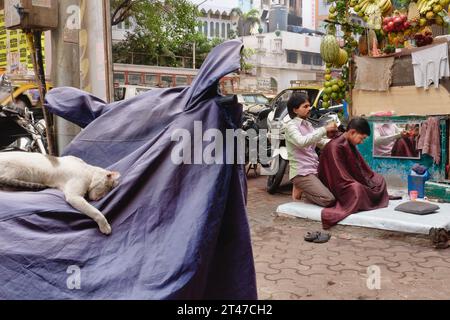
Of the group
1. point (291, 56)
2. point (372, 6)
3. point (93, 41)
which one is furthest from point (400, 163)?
point (291, 56)

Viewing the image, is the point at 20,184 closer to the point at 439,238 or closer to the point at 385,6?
the point at 439,238

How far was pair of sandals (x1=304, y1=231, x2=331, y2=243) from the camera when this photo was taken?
4.93 metres

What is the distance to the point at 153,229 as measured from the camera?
2271mm

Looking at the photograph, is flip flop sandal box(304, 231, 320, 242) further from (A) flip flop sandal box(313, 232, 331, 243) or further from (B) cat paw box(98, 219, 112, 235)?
(B) cat paw box(98, 219, 112, 235)

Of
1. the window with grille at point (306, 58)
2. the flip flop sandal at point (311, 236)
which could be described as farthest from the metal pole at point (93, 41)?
the window with grille at point (306, 58)

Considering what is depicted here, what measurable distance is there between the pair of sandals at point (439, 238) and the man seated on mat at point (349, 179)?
0.92 metres

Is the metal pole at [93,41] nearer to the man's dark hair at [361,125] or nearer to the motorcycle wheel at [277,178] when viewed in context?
the man's dark hair at [361,125]

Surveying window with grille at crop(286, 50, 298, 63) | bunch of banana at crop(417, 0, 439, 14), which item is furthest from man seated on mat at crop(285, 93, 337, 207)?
window with grille at crop(286, 50, 298, 63)

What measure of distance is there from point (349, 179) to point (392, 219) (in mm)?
728

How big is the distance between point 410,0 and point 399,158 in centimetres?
226

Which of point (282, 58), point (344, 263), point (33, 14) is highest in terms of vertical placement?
point (282, 58)

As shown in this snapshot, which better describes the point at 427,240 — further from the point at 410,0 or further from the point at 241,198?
the point at 410,0

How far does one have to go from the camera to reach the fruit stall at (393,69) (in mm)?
6352

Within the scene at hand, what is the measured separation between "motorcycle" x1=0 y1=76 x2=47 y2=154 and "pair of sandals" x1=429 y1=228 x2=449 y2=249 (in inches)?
170
